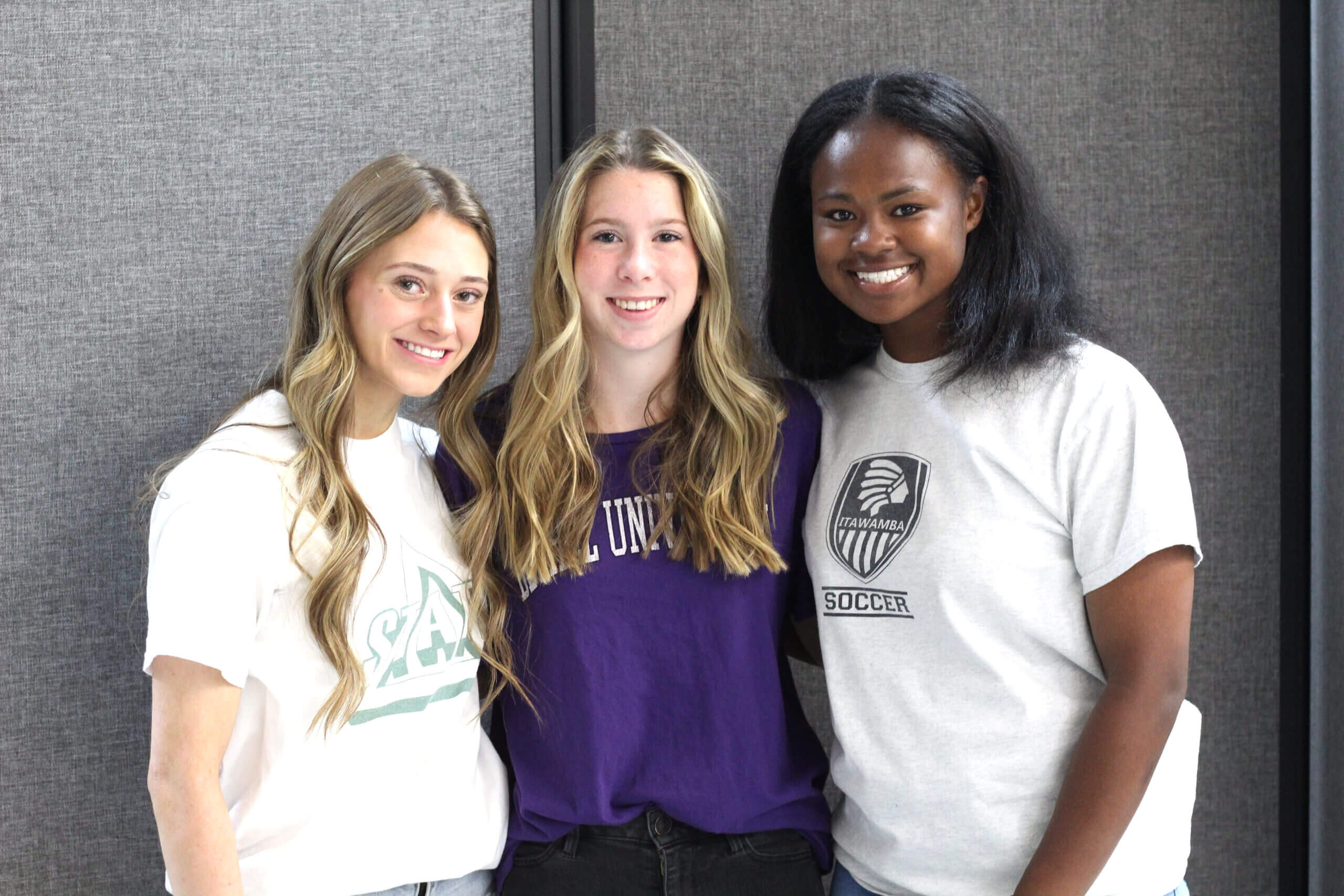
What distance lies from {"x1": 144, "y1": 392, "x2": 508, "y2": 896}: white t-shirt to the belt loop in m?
0.08

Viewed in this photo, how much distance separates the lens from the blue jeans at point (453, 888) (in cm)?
122

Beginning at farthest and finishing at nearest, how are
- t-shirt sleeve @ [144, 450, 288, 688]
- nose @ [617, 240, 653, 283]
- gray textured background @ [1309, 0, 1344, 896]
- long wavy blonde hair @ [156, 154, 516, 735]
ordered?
gray textured background @ [1309, 0, 1344, 896] < nose @ [617, 240, 653, 283] < long wavy blonde hair @ [156, 154, 516, 735] < t-shirt sleeve @ [144, 450, 288, 688]

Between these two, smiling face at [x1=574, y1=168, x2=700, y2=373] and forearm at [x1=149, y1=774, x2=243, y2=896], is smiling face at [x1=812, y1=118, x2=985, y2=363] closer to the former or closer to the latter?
smiling face at [x1=574, y1=168, x2=700, y2=373]

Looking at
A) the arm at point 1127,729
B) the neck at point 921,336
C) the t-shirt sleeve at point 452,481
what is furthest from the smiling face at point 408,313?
the arm at point 1127,729

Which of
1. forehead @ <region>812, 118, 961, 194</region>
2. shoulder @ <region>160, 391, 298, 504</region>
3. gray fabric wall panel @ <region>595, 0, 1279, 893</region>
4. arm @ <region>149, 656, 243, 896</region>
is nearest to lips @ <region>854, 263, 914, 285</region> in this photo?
forehead @ <region>812, 118, 961, 194</region>

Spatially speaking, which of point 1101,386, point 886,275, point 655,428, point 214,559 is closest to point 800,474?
point 655,428

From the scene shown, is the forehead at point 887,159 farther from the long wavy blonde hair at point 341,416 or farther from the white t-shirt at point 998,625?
the long wavy blonde hair at point 341,416

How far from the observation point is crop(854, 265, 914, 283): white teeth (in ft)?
4.22

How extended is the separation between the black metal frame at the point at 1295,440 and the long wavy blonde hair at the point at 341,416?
46.8 inches

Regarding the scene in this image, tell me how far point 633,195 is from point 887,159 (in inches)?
13.5

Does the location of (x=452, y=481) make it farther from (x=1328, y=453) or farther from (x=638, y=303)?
(x=1328, y=453)

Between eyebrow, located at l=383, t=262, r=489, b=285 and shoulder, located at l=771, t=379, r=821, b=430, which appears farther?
shoulder, located at l=771, t=379, r=821, b=430

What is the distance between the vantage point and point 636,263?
4.54 ft

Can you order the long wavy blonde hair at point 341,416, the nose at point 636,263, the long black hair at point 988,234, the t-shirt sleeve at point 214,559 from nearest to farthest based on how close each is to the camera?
the t-shirt sleeve at point 214,559, the long wavy blonde hair at point 341,416, the long black hair at point 988,234, the nose at point 636,263
